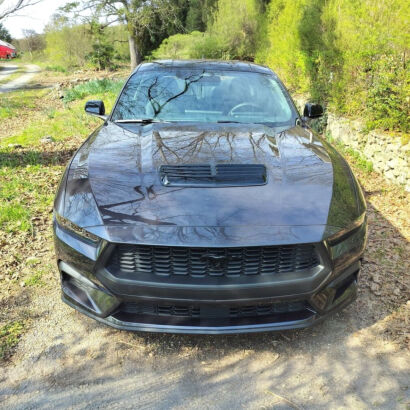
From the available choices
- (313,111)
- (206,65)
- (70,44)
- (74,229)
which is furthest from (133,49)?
(74,229)

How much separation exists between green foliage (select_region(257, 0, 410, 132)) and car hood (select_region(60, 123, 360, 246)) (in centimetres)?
316

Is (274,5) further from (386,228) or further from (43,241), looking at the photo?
(43,241)

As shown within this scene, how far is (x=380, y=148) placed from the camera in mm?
5594

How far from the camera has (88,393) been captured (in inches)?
79.7

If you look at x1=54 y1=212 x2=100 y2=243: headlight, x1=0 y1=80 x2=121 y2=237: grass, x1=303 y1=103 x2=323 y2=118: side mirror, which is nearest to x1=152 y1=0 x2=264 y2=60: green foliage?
x1=0 y1=80 x2=121 y2=237: grass

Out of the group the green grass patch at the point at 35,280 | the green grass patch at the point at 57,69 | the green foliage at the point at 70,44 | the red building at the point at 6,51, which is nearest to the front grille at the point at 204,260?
the green grass patch at the point at 35,280

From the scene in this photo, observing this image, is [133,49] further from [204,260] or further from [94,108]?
[204,260]

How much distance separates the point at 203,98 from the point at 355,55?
375 cm

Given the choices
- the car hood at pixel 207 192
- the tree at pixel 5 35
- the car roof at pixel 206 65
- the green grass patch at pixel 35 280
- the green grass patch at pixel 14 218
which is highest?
the tree at pixel 5 35

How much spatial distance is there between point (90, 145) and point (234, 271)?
147 cm

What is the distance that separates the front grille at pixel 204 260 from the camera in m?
1.92

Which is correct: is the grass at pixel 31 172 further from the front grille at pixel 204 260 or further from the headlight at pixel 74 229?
the front grille at pixel 204 260

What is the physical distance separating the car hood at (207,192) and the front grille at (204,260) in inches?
2.9

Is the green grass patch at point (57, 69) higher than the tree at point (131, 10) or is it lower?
lower
